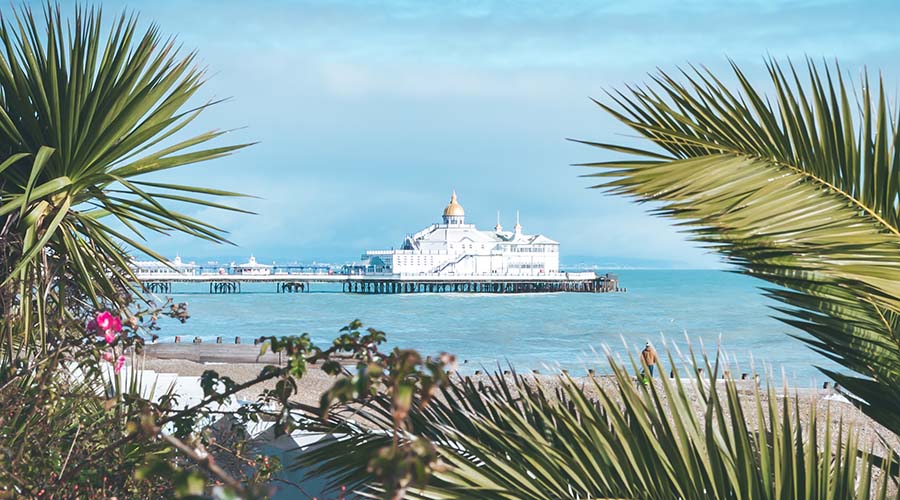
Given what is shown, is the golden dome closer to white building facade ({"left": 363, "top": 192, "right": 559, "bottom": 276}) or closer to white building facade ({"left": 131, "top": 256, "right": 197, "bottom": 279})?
white building facade ({"left": 363, "top": 192, "right": 559, "bottom": 276})

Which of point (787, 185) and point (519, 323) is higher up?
point (787, 185)

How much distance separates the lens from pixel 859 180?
2.63m

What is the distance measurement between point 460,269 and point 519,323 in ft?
156

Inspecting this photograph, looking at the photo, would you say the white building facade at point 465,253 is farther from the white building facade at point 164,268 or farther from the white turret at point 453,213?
the white building facade at point 164,268

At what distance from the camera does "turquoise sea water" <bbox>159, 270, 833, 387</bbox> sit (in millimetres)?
44750

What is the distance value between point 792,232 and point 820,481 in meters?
0.66

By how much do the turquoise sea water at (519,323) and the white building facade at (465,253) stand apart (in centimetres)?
629

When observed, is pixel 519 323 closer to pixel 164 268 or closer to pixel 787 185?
pixel 164 268

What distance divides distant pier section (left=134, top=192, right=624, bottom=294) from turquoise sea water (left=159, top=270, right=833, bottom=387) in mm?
2324

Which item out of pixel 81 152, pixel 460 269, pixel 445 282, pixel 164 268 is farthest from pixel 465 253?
pixel 81 152

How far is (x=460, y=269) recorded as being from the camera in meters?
117

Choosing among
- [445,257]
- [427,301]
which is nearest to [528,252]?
[445,257]

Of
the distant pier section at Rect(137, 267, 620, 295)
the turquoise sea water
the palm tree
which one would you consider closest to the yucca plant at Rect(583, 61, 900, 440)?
the palm tree

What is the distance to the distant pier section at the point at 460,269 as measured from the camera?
111688 mm
